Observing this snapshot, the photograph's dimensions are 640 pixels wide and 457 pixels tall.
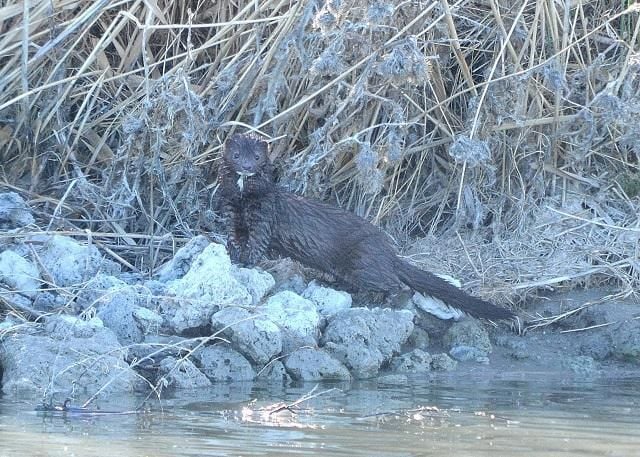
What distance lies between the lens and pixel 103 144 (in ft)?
25.1

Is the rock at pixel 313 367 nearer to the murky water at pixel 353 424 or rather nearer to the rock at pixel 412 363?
the murky water at pixel 353 424

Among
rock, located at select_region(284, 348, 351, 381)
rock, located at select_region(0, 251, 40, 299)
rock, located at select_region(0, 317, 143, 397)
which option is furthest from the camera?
rock, located at select_region(0, 251, 40, 299)

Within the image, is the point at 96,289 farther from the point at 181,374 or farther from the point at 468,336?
the point at 468,336

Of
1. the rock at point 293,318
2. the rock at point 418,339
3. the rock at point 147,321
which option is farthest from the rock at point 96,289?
the rock at point 418,339

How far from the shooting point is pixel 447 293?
6.66 m

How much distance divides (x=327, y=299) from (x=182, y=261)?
82 cm

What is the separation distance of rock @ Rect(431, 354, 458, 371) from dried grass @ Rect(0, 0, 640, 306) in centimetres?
86

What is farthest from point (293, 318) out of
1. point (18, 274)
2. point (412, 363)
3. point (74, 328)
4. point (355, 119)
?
point (355, 119)

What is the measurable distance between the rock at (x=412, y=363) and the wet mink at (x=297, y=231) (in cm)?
61

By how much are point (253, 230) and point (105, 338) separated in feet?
5.71

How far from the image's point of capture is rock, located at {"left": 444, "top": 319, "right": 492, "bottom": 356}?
660cm

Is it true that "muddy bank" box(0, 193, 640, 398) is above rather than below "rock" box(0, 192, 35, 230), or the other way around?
below

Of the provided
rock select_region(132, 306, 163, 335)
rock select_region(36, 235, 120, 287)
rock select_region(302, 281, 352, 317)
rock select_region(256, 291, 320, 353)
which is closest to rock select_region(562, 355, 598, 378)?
rock select_region(302, 281, 352, 317)

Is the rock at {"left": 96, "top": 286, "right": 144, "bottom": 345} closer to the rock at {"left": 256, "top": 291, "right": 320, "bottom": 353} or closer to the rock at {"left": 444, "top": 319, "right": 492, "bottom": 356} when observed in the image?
the rock at {"left": 256, "top": 291, "right": 320, "bottom": 353}
